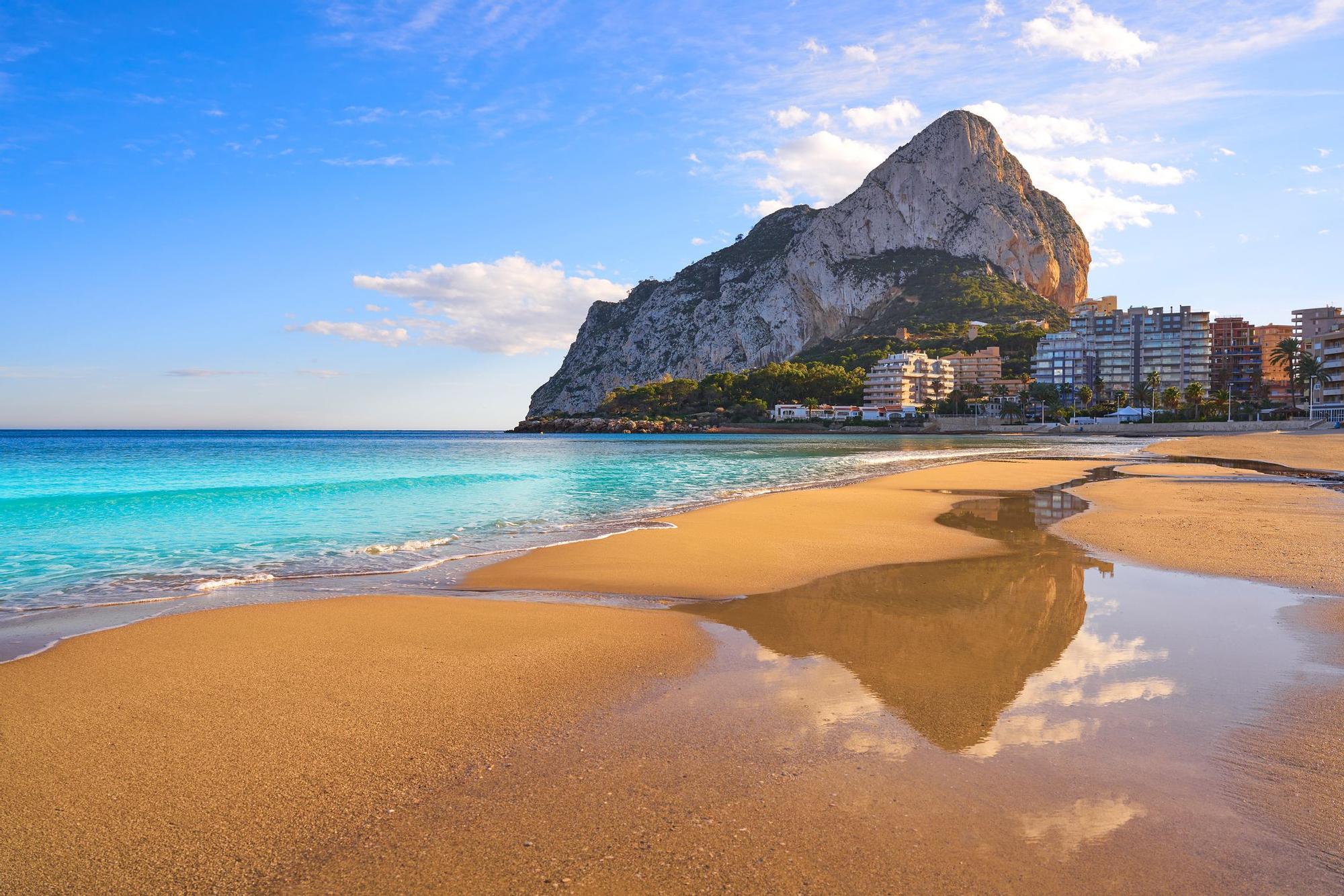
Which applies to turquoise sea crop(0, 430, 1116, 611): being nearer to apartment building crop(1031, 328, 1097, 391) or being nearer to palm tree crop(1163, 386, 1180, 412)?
palm tree crop(1163, 386, 1180, 412)

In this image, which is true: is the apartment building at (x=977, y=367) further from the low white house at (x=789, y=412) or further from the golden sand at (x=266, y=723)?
the golden sand at (x=266, y=723)

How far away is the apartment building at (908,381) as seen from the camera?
13812cm

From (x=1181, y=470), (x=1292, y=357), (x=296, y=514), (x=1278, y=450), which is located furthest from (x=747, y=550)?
(x=1292, y=357)

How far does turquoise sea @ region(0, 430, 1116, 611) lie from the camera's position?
398 inches

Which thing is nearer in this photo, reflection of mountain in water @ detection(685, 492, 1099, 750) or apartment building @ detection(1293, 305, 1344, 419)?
reflection of mountain in water @ detection(685, 492, 1099, 750)

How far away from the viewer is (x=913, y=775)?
12.0 feet

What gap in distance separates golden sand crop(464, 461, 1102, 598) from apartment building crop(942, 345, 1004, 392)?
141268 millimetres

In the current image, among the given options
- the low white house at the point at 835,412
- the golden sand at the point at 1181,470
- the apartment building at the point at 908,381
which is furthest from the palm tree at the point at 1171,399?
the golden sand at the point at 1181,470

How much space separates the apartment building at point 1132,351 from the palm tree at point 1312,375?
42.6 m

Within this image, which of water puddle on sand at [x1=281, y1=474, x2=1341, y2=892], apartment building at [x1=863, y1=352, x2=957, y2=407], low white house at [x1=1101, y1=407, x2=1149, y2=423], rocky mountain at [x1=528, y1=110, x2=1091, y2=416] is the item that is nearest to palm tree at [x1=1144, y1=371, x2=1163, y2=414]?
low white house at [x1=1101, y1=407, x2=1149, y2=423]

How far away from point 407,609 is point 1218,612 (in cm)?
804

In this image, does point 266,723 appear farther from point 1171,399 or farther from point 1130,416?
point 1171,399

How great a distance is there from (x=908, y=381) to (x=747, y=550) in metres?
136

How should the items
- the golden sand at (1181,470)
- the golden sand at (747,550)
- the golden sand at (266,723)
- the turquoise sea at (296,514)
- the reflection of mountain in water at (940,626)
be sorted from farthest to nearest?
the golden sand at (1181,470), the turquoise sea at (296,514), the golden sand at (747,550), the reflection of mountain in water at (940,626), the golden sand at (266,723)
